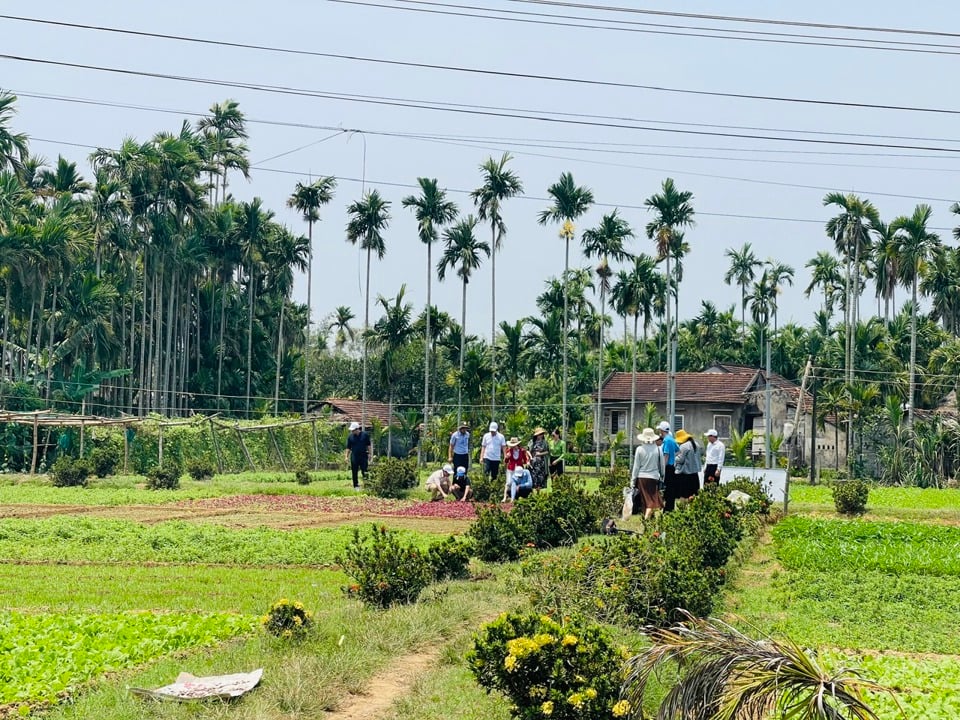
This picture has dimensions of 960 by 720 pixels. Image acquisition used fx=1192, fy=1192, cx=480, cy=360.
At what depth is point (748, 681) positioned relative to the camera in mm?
6598

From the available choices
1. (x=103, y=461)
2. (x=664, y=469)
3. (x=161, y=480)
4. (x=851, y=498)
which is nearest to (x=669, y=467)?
(x=664, y=469)

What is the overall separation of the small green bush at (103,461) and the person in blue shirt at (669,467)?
21128 mm

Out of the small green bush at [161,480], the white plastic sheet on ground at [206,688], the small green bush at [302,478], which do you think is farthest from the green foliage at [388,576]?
the small green bush at [302,478]

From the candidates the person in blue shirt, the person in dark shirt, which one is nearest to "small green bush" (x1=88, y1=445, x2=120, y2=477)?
the person in dark shirt

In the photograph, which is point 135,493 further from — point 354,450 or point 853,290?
point 853,290

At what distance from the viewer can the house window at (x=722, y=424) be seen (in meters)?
68.0

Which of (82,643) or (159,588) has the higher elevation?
(82,643)

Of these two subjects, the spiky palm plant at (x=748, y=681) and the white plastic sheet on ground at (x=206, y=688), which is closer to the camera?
Answer: the spiky palm plant at (x=748, y=681)

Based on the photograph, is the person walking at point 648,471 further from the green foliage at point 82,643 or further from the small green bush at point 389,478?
the small green bush at point 389,478

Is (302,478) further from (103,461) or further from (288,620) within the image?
(288,620)

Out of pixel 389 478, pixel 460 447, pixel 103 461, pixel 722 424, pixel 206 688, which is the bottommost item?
pixel 206 688

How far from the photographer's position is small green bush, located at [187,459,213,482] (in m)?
38.4

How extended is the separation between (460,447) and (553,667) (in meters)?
20.6

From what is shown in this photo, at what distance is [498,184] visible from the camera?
7131 cm
